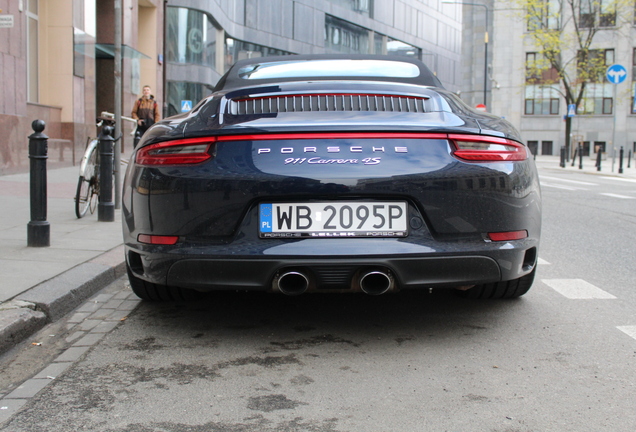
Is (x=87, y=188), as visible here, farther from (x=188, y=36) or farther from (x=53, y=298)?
(x=188, y=36)

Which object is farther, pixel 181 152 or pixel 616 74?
pixel 616 74

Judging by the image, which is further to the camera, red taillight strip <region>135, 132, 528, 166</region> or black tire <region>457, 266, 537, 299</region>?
black tire <region>457, 266, 537, 299</region>

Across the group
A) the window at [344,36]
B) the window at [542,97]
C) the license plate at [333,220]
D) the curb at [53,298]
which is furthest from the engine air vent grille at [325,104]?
the window at [344,36]

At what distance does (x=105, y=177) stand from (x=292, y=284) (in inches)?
188

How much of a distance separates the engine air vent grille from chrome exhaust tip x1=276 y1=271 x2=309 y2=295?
0.76 metres

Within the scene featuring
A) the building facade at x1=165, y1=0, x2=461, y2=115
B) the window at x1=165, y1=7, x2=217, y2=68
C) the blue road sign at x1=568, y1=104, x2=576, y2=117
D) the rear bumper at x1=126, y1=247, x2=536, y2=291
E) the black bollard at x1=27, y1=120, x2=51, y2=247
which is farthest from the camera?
the building facade at x1=165, y1=0, x2=461, y2=115

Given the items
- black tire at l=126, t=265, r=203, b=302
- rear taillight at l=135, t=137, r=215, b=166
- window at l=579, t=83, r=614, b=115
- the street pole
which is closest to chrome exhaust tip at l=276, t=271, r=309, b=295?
rear taillight at l=135, t=137, r=215, b=166

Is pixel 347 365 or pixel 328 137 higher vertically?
pixel 328 137

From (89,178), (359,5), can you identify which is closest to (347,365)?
(89,178)

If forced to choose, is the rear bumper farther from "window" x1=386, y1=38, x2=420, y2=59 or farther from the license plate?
"window" x1=386, y1=38, x2=420, y2=59

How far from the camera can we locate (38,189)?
19.0ft

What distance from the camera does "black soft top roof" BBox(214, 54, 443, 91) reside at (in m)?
4.50

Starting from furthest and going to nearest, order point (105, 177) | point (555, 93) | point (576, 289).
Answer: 1. point (555, 93)
2. point (105, 177)
3. point (576, 289)

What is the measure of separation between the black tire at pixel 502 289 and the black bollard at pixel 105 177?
4449 mm
